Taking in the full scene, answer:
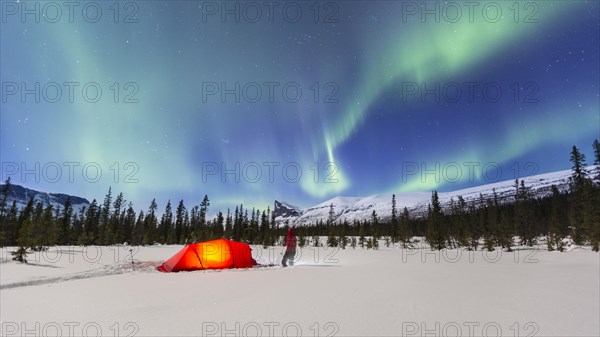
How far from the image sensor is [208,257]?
12836 millimetres

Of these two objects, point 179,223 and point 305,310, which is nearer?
point 305,310

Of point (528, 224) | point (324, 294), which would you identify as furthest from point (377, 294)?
point (528, 224)

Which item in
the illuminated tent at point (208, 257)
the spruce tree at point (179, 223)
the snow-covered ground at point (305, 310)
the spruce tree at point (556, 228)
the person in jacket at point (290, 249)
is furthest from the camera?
the spruce tree at point (179, 223)

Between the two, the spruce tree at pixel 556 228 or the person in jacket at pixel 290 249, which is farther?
the spruce tree at pixel 556 228

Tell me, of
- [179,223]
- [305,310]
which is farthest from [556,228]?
[179,223]

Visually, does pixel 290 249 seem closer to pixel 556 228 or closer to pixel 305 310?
pixel 305 310

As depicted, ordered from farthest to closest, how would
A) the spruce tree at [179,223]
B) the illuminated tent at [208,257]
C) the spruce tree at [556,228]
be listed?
the spruce tree at [179,223], the spruce tree at [556,228], the illuminated tent at [208,257]

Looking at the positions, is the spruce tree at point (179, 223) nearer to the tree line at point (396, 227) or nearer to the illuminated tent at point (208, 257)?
the tree line at point (396, 227)

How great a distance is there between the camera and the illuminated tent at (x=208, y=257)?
12213mm

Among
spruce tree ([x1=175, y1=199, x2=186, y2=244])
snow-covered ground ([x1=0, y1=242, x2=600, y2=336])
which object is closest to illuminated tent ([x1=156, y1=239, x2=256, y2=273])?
snow-covered ground ([x1=0, y1=242, x2=600, y2=336])

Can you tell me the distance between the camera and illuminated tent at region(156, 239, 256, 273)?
12.2 meters

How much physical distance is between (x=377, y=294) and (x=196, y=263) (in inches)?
352

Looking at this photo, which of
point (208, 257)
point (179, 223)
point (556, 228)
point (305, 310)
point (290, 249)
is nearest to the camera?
point (305, 310)

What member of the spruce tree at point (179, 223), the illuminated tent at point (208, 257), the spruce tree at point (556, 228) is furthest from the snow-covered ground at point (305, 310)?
the spruce tree at point (179, 223)
